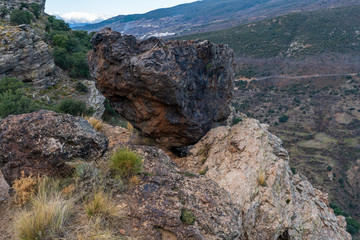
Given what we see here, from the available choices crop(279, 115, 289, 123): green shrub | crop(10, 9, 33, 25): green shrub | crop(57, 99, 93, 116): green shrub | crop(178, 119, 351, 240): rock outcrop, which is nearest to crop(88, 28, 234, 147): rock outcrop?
crop(178, 119, 351, 240): rock outcrop

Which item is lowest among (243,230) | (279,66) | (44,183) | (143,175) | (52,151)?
(279,66)

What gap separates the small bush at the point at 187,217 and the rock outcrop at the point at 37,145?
6.84 ft

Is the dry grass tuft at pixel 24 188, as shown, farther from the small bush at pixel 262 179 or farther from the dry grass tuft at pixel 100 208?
the small bush at pixel 262 179

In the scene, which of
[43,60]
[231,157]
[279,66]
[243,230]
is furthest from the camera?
[279,66]

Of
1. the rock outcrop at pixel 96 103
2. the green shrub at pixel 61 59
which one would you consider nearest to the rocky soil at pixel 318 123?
the rock outcrop at pixel 96 103

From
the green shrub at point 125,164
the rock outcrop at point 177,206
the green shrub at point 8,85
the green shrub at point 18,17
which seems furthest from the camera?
the green shrub at point 18,17

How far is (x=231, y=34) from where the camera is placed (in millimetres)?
58844

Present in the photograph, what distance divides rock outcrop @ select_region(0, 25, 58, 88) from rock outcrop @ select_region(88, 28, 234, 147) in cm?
1413

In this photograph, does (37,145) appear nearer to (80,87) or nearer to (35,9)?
(80,87)

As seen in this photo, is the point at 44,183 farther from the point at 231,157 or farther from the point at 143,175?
the point at 231,157

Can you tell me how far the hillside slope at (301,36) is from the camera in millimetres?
46750

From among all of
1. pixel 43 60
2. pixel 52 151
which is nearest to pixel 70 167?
pixel 52 151

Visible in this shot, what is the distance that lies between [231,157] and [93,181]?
12.8ft

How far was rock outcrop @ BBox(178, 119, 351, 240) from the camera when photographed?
4.70 metres
